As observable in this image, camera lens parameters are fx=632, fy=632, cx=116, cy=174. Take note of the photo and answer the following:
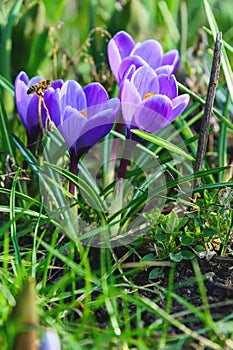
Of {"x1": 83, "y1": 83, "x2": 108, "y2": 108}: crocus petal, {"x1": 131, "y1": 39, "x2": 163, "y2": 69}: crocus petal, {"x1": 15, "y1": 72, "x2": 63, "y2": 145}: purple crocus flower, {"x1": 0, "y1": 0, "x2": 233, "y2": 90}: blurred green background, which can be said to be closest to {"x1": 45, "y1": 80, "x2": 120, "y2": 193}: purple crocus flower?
{"x1": 83, "y1": 83, "x2": 108, "y2": 108}: crocus petal

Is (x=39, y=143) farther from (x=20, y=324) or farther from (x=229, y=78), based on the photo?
(x=20, y=324)

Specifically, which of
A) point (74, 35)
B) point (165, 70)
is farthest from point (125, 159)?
point (74, 35)

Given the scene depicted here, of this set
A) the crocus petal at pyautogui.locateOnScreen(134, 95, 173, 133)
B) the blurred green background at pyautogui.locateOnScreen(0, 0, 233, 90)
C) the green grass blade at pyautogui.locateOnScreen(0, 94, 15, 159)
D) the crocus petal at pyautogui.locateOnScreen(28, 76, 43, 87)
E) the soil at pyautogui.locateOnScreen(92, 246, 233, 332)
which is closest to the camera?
the soil at pyautogui.locateOnScreen(92, 246, 233, 332)

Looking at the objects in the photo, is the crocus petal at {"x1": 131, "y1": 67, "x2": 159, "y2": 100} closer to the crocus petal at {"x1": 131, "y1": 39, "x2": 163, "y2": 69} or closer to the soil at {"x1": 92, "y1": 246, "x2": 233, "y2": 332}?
the crocus petal at {"x1": 131, "y1": 39, "x2": 163, "y2": 69}

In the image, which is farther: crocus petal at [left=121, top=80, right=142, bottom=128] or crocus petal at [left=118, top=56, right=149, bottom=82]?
crocus petal at [left=118, top=56, right=149, bottom=82]

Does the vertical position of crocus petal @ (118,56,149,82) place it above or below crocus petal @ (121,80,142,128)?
above

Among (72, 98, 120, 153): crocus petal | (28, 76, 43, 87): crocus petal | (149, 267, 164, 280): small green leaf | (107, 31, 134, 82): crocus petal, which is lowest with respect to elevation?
(149, 267, 164, 280): small green leaf

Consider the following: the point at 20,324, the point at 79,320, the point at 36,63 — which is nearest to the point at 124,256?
the point at 79,320

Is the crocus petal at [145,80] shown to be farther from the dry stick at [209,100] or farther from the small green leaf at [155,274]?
the small green leaf at [155,274]
